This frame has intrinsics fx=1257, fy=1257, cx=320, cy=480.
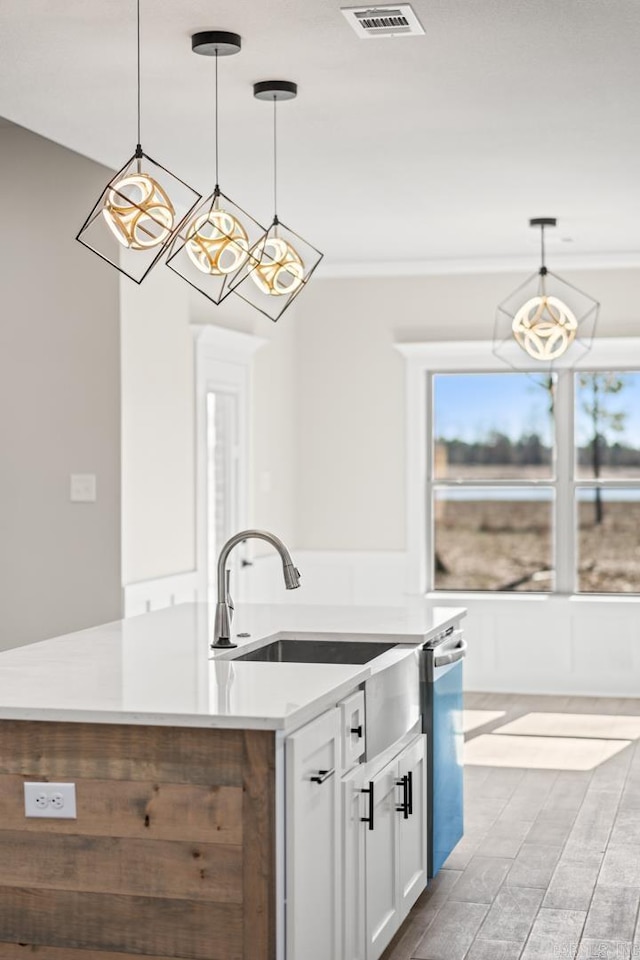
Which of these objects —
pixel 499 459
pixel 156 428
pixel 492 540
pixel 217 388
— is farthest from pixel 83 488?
pixel 492 540

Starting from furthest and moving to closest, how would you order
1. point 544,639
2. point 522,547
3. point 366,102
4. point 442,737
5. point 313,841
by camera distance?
point 522,547 < point 544,639 < point 366,102 < point 442,737 < point 313,841

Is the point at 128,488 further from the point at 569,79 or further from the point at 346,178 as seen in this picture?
the point at 569,79

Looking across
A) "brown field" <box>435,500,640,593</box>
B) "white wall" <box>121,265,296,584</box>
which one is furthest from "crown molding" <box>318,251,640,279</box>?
"brown field" <box>435,500,640,593</box>

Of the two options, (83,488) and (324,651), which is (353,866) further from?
(83,488)

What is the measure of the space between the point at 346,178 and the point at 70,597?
2224 millimetres

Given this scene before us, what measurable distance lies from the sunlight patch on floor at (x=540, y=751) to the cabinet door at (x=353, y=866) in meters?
2.94

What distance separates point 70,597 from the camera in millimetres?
5625

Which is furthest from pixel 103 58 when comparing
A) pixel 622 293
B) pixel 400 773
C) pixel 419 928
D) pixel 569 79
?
pixel 622 293

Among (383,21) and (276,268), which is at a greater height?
(383,21)

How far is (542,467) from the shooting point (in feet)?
27.6

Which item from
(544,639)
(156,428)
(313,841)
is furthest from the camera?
(544,639)

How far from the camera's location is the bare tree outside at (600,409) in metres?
8.09

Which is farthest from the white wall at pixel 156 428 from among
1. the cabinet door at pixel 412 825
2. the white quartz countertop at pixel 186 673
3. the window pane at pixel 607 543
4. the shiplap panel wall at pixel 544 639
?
the window pane at pixel 607 543

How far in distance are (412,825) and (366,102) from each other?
2379 millimetres
